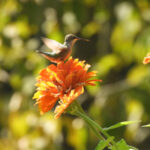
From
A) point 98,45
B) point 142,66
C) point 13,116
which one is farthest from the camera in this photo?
point 98,45

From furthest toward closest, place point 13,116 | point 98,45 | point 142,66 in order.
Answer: point 98,45 → point 13,116 → point 142,66

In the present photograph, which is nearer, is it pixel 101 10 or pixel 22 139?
pixel 101 10

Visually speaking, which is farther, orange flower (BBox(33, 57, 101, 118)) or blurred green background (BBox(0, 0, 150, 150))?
blurred green background (BBox(0, 0, 150, 150))

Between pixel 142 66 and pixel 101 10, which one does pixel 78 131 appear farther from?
pixel 101 10

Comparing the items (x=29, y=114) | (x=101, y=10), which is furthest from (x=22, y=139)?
(x=101, y=10)

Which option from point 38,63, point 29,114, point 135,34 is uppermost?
point 135,34

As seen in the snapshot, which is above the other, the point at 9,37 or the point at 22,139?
the point at 9,37
